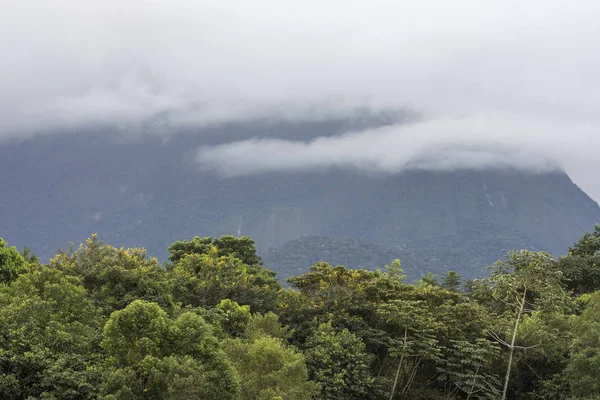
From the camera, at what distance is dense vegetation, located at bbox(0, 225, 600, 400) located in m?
21.4

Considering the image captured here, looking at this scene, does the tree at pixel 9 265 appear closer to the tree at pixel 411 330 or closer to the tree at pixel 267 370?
the tree at pixel 267 370

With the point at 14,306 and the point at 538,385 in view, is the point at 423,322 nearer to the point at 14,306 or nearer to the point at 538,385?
the point at 538,385

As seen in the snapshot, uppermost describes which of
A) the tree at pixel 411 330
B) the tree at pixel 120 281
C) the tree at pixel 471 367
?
the tree at pixel 120 281

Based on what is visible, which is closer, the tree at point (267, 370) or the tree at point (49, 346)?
the tree at point (49, 346)

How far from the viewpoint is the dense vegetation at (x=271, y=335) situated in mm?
21391

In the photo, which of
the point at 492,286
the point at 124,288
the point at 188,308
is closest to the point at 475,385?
the point at 492,286

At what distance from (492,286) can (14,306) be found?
29.9m

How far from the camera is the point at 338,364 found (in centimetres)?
3238

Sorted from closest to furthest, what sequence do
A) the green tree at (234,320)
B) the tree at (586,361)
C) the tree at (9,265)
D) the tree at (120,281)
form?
the tree at (586,361), the green tree at (234,320), the tree at (120,281), the tree at (9,265)

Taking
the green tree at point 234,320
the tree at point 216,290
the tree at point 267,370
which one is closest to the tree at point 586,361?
the tree at point 267,370

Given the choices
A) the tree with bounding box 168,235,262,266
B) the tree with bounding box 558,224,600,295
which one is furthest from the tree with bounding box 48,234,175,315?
the tree with bounding box 558,224,600,295

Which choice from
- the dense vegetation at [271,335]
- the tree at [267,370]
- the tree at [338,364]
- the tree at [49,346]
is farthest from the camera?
the tree at [338,364]

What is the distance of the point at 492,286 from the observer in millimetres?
39969

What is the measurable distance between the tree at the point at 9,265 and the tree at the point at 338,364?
18.9 metres
